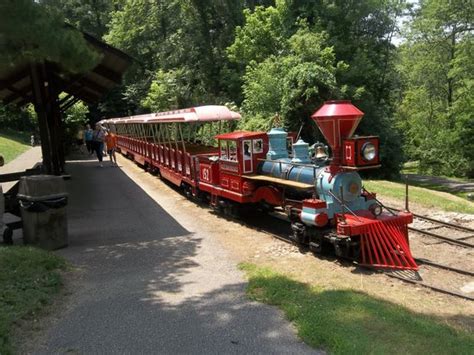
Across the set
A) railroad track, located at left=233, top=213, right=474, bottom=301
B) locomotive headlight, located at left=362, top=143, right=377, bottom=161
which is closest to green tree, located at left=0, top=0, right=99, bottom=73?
locomotive headlight, located at left=362, top=143, right=377, bottom=161

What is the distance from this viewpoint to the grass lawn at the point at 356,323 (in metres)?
4.47

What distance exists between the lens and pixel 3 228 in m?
8.51

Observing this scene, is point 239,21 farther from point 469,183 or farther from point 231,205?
point 231,205

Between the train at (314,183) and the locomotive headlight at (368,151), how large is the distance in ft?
0.05

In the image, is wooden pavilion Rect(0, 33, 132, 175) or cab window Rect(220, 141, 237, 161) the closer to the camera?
cab window Rect(220, 141, 237, 161)

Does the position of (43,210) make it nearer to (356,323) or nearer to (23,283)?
(23,283)

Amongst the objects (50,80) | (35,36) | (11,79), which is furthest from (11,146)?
(35,36)

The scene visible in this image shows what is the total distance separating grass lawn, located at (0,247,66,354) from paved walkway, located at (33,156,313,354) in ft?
1.07

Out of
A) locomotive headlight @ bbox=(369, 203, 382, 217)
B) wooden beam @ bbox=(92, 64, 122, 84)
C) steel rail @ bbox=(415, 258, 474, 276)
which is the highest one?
wooden beam @ bbox=(92, 64, 122, 84)

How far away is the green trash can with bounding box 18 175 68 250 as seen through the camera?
27.1 ft

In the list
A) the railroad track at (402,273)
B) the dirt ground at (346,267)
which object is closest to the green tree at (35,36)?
the dirt ground at (346,267)

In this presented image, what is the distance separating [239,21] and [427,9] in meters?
13.5

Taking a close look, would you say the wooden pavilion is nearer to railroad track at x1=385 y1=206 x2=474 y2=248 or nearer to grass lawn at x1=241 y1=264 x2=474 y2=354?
grass lawn at x1=241 y1=264 x2=474 y2=354

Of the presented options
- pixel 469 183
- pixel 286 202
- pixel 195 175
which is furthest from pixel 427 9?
pixel 286 202
